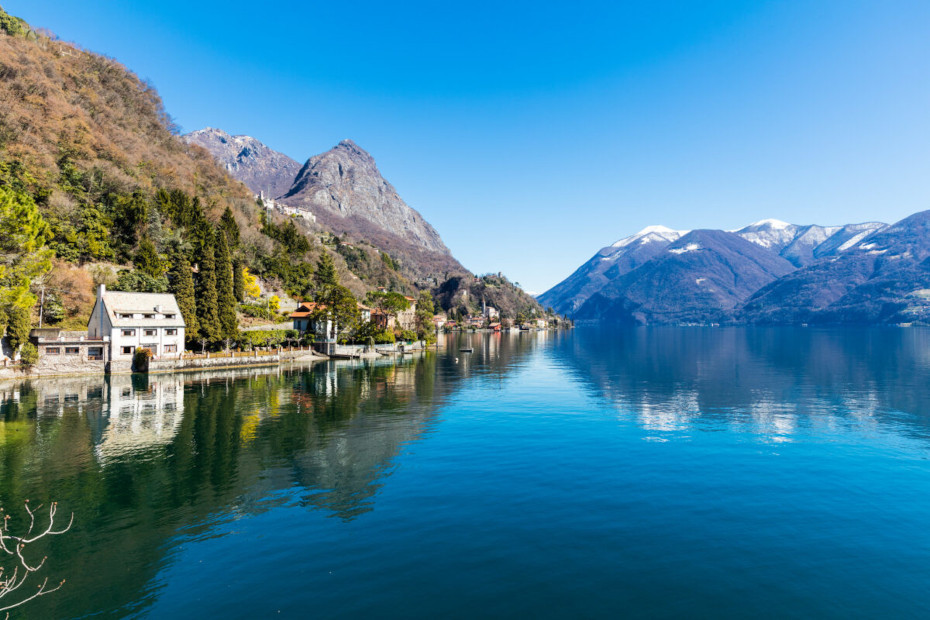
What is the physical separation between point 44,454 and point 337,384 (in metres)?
35.8

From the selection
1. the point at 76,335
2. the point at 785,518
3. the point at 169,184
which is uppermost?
the point at 169,184

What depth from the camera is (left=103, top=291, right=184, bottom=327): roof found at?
6912 centimetres

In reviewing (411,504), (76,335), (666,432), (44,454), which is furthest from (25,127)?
(666,432)

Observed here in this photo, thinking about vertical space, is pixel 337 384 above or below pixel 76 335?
below

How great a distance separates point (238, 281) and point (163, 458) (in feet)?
260

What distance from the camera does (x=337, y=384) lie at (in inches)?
2525

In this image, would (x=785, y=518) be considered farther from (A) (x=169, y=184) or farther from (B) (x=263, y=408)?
(A) (x=169, y=184)

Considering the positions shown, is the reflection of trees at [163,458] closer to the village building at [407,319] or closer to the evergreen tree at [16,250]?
the evergreen tree at [16,250]

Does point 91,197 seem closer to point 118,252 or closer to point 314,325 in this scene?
point 118,252

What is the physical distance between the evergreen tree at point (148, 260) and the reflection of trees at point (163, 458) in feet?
96.0

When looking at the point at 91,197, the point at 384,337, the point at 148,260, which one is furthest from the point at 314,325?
the point at 91,197

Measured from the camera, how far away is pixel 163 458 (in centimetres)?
2952

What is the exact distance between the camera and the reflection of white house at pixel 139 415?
107ft

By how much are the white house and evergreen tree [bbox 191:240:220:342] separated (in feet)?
13.2
